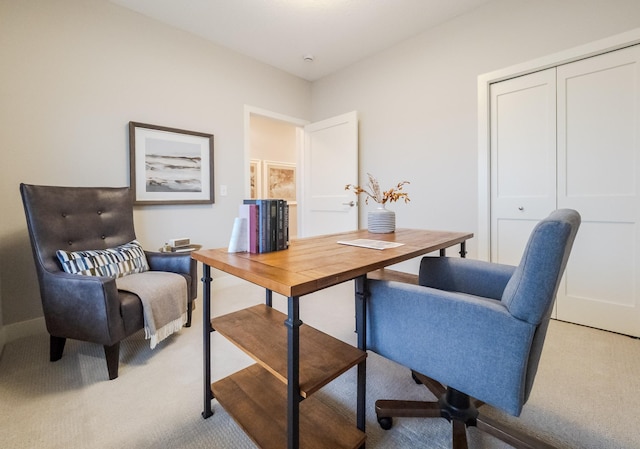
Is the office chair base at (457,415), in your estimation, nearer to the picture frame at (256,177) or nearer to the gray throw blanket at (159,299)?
the gray throw blanket at (159,299)

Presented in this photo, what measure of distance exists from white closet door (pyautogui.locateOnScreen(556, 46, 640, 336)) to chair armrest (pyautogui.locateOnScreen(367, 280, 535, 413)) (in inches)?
74.4

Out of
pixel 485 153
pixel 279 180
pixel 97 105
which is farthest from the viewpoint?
pixel 279 180

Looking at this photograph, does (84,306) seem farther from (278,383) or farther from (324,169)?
(324,169)

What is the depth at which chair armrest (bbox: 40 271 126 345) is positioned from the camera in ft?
5.02

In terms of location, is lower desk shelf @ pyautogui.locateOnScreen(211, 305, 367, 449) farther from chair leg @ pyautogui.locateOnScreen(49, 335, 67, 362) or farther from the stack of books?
chair leg @ pyautogui.locateOnScreen(49, 335, 67, 362)

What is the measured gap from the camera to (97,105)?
2369 mm

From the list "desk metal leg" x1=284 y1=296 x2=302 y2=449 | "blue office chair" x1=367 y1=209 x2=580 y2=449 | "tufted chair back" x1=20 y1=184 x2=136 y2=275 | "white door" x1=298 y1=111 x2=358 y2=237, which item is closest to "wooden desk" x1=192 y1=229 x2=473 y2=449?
"desk metal leg" x1=284 y1=296 x2=302 y2=449

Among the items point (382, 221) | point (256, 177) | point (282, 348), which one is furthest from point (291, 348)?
point (256, 177)

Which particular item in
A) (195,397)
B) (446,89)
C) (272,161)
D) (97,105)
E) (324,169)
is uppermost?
(446,89)

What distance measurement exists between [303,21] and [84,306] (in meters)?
2.80

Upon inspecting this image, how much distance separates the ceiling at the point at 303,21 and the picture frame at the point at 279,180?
7.92ft

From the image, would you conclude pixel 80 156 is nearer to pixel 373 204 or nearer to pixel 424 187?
pixel 373 204

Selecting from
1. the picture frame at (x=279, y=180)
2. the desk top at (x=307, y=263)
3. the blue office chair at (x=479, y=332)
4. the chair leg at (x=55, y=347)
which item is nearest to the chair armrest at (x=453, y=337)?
the blue office chair at (x=479, y=332)

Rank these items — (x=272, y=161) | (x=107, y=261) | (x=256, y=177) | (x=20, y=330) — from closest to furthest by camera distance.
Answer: (x=107, y=261) < (x=20, y=330) < (x=256, y=177) < (x=272, y=161)
